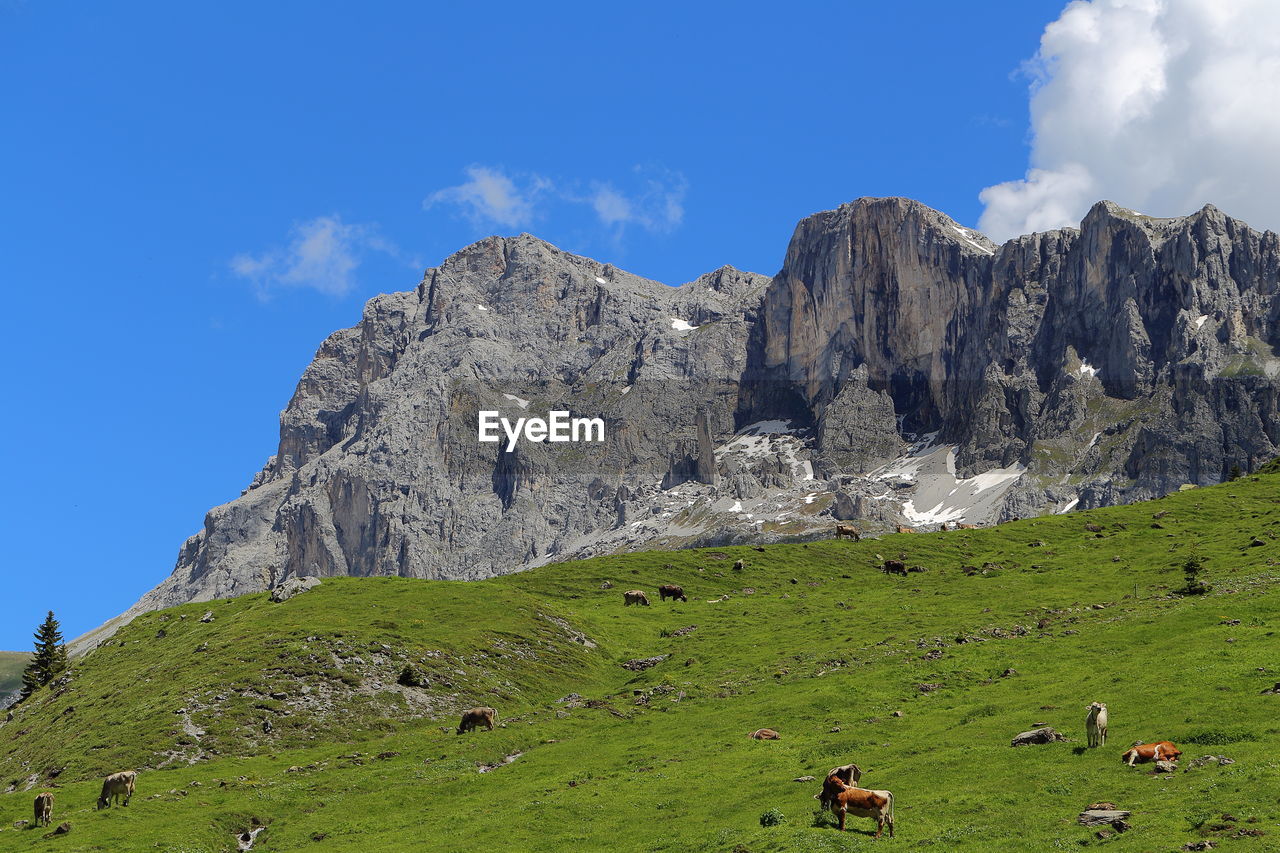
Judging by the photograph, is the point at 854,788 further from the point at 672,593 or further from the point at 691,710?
the point at 672,593

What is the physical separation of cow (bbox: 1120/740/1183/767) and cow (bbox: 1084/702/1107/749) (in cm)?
275

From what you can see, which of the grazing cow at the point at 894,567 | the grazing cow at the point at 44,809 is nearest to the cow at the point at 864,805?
the grazing cow at the point at 44,809

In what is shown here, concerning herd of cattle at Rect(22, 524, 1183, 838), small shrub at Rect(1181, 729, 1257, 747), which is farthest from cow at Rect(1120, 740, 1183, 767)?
small shrub at Rect(1181, 729, 1257, 747)

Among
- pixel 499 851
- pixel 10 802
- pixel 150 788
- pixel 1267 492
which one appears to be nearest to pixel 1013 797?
pixel 499 851

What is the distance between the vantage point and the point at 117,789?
5447 centimetres

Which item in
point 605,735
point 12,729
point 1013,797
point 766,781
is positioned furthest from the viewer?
point 12,729

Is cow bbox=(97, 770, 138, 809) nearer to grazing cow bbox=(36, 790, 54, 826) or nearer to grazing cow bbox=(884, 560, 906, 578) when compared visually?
grazing cow bbox=(36, 790, 54, 826)

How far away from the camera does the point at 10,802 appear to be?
188 ft

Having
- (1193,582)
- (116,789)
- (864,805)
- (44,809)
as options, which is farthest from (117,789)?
(1193,582)

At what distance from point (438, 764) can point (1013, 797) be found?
94.0 ft

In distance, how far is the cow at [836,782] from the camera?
1531 inches

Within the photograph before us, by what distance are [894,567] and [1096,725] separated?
215 feet

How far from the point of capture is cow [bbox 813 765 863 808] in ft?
128

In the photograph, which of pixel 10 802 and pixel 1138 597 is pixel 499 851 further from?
pixel 1138 597
